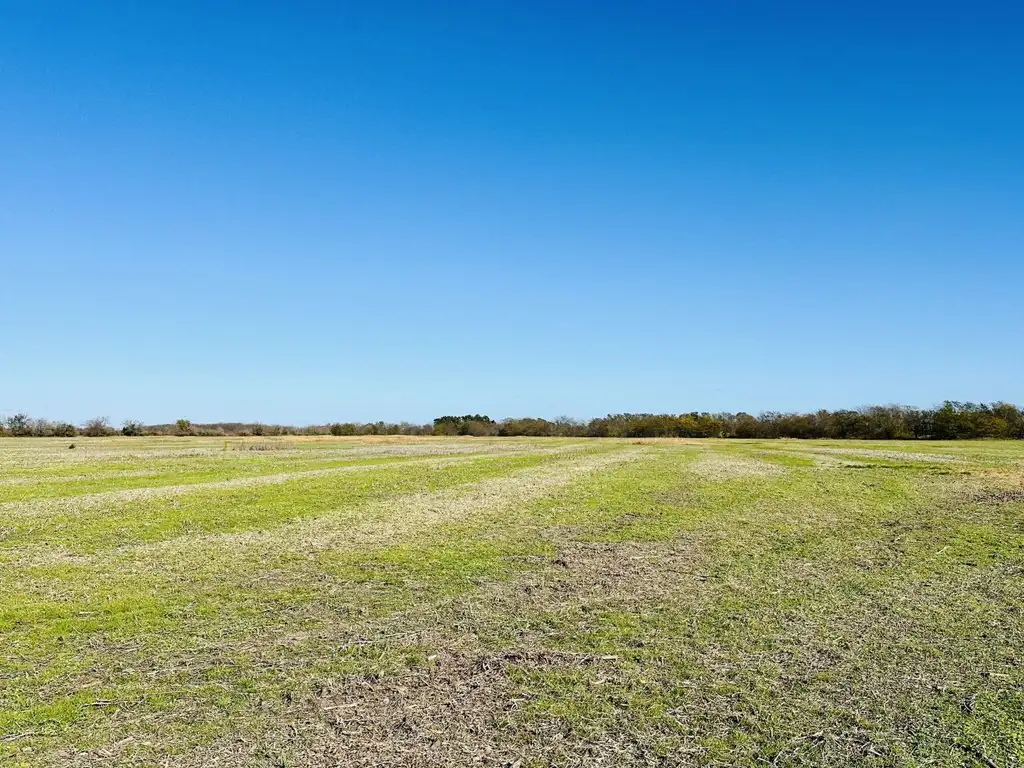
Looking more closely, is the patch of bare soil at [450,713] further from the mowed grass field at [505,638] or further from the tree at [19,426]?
the tree at [19,426]

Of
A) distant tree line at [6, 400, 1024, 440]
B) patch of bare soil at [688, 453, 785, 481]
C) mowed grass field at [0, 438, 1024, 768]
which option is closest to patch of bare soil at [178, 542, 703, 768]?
mowed grass field at [0, 438, 1024, 768]

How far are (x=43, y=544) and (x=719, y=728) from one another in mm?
13327

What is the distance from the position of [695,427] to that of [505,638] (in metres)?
103

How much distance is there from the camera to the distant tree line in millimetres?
85438

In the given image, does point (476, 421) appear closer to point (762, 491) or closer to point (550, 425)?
point (550, 425)

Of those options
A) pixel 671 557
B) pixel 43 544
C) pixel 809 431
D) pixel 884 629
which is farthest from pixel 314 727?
pixel 809 431

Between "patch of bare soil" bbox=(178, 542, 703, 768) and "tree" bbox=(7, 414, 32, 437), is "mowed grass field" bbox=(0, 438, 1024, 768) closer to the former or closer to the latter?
"patch of bare soil" bbox=(178, 542, 703, 768)

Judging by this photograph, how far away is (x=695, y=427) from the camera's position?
345ft

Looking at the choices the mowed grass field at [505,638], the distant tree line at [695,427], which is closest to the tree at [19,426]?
the distant tree line at [695,427]

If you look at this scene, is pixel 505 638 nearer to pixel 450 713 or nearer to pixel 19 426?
pixel 450 713

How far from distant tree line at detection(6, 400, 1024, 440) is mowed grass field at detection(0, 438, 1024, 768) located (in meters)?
79.9

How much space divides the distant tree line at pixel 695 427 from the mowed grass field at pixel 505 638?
3146 inches

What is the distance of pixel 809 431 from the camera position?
9788cm

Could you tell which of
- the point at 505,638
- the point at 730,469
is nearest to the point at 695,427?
the point at 730,469
